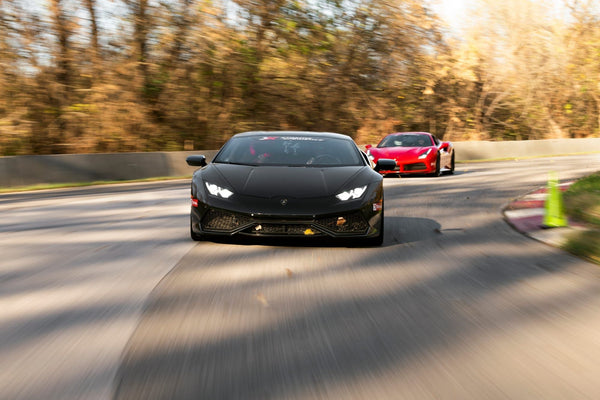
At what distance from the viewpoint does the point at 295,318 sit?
465cm

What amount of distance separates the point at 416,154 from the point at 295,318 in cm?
1543

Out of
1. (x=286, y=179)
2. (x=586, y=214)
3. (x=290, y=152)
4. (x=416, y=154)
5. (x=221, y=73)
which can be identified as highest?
(x=221, y=73)

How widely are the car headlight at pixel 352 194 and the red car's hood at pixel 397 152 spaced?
488 inches

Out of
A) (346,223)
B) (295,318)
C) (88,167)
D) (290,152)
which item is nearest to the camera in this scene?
(295,318)

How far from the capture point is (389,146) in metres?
21.1

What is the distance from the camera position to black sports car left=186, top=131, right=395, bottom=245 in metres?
7.14

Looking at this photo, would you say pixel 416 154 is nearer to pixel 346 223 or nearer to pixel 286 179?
pixel 286 179

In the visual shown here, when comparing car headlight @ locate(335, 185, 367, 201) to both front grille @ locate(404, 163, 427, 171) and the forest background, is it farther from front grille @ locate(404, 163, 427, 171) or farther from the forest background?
the forest background

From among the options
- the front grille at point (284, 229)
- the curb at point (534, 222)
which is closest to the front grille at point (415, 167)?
the curb at point (534, 222)

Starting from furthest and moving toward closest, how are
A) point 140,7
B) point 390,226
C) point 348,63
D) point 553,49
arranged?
point 553,49 < point 348,63 < point 140,7 < point 390,226

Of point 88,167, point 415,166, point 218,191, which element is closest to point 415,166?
point 415,166

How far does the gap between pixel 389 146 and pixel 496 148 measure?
12.9 m

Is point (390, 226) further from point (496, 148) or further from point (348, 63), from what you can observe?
point (496, 148)

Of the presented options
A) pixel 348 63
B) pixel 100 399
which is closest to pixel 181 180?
pixel 348 63
